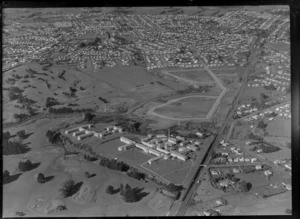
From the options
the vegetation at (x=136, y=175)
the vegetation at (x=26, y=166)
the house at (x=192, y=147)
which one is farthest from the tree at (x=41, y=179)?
the house at (x=192, y=147)

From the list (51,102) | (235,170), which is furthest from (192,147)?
(51,102)

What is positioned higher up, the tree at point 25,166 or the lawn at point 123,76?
the lawn at point 123,76

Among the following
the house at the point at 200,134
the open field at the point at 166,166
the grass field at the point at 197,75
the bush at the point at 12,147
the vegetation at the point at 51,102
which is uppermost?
the grass field at the point at 197,75

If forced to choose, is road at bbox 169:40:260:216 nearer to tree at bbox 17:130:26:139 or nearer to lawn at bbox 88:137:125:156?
lawn at bbox 88:137:125:156

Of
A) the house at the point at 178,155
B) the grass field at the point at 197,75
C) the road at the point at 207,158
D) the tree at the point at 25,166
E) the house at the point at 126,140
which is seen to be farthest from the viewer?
the grass field at the point at 197,75

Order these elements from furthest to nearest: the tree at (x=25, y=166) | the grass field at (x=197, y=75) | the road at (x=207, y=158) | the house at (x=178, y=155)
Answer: the grass field at (x=197, y=75) → the house at (x=178, y=155) → the tree at (x=25, y=166) → the road at (x=207, y=158)

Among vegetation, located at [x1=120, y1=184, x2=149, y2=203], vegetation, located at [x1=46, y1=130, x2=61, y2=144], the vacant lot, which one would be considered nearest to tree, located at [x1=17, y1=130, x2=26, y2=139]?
vegetation, located at [x1=46, y1=130, x2=61, y2=144]

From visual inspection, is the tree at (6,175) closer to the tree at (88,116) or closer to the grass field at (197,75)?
the tree at (88,116)

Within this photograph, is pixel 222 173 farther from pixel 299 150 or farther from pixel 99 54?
pixel 99 54
